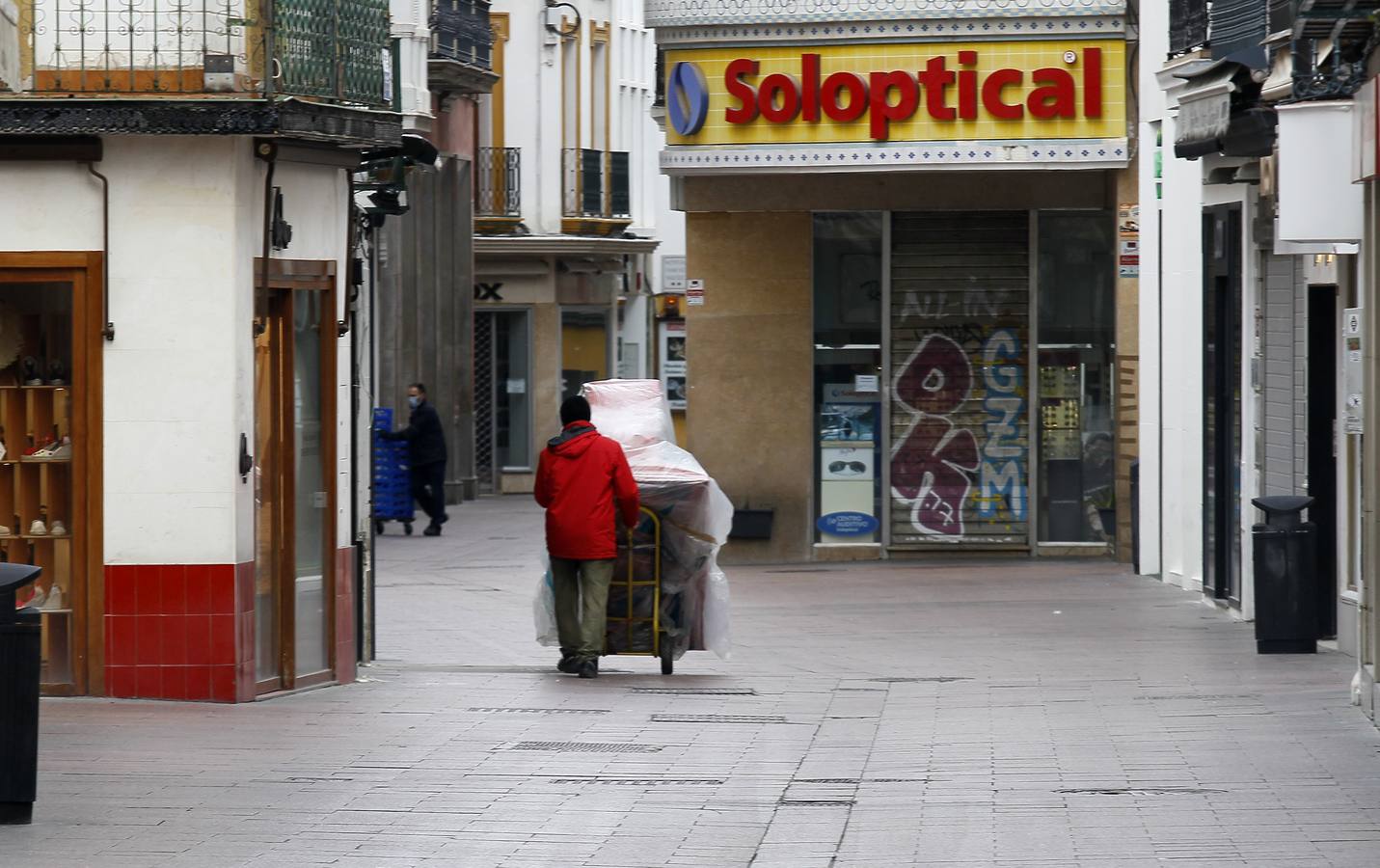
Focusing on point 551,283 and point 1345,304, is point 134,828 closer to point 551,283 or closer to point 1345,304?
point 1345,304

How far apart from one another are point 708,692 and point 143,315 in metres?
3.98

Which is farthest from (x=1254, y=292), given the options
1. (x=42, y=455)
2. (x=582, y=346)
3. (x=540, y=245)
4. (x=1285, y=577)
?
(x=582, y=346)

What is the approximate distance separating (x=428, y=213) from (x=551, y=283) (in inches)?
227

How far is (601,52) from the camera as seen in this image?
1850 inches

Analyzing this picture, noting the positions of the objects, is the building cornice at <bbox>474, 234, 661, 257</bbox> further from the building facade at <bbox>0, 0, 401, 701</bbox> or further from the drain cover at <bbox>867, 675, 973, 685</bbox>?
the building facade at <bbox>0, 0, 401, 701</bbox>

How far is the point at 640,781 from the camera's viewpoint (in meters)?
10.4

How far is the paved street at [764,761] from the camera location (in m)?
8.79

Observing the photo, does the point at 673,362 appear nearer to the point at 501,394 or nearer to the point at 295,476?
the point at 501,394

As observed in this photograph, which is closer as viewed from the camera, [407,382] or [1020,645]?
[1020,645]

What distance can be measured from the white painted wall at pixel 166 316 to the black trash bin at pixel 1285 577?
21.7ft

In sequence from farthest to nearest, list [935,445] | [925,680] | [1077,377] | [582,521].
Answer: [935,445], [1077,377], [925,680], [582,521]

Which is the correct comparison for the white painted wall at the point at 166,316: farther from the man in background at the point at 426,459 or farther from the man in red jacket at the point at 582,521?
the man in background at the point at 426,459

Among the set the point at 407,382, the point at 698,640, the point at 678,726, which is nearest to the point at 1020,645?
the point at 698,640

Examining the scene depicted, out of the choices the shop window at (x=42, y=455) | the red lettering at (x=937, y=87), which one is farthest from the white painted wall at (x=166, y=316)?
the red lettering at (x=937, y=87)
